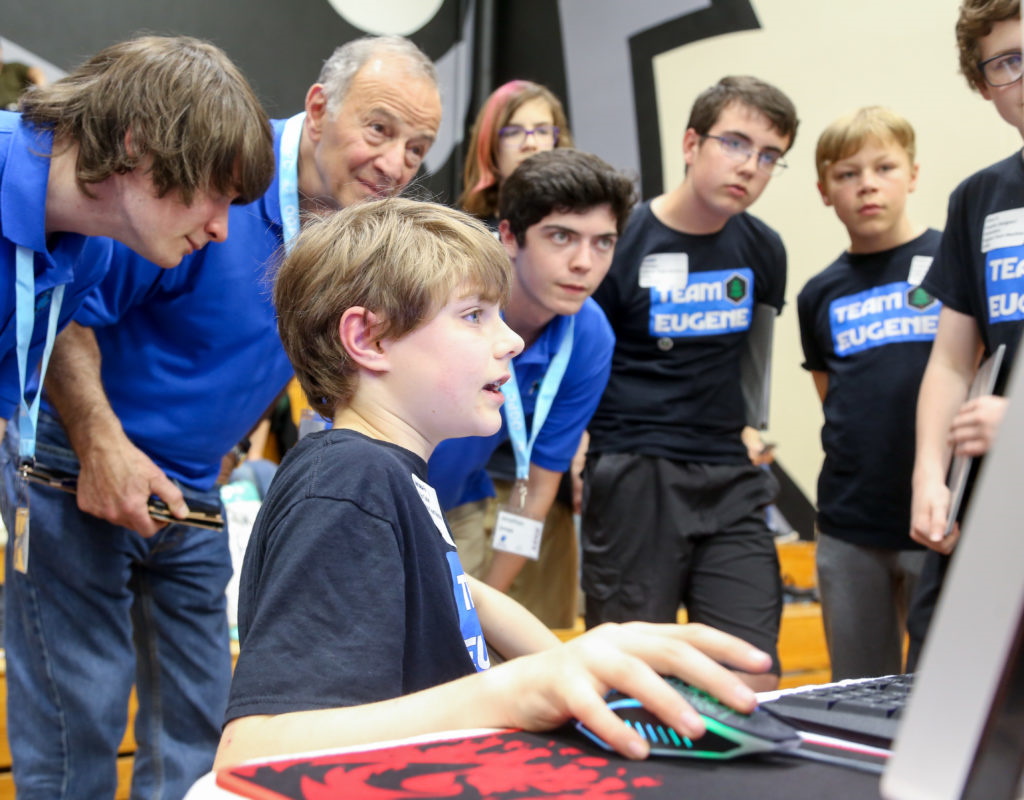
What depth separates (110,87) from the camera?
4.44 ft

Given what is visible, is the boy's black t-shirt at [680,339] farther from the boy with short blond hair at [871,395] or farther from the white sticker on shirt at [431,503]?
the white sticker on shirt at [431,503]

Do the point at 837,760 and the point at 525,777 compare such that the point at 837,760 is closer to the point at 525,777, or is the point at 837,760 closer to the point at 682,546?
the point at 525,777

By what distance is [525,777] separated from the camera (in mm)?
552

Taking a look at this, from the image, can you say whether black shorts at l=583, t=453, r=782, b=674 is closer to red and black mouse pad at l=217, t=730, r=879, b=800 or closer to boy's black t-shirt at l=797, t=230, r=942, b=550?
boy's black t-shirt at l=797, t=230, r=942, b=550

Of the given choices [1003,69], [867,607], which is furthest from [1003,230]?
[867,607]

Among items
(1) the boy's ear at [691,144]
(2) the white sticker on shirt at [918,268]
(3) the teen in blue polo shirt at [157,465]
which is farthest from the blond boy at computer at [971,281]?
(3) the teen in blue polo shirt at [157,465]

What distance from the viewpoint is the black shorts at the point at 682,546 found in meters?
2.28

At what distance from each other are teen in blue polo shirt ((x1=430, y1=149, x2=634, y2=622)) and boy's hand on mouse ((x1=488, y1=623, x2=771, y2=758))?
1302 mm

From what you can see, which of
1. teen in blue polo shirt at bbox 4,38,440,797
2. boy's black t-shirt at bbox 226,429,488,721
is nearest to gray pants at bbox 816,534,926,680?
teen in blue polo shirt at bbox 4,38,440,797

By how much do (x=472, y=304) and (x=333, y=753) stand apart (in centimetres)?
57

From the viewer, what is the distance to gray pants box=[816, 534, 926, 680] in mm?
2205

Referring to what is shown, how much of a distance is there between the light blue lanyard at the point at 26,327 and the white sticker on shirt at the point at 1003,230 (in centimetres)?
145

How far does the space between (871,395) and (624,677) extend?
5.91 feet

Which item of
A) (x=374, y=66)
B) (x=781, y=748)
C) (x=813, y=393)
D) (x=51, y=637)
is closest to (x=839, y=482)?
(x=374, y=66)
